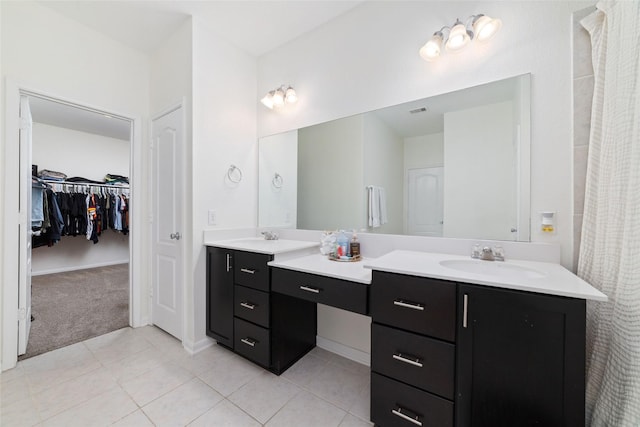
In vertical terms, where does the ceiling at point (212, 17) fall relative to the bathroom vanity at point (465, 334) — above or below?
above

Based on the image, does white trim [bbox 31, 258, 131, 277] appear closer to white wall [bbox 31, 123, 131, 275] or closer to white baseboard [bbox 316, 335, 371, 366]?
white wall [bbox 31, 123, 131, 275]

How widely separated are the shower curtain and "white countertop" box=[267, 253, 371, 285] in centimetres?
97

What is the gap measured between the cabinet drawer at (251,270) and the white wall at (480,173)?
48.1 inches

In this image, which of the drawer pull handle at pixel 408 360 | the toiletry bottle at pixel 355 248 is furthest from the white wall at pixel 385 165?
the drawer pull handle at pixel 408 360

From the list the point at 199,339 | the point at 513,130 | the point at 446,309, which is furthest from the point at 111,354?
the point at 513,130

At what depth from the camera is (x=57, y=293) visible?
3.22m

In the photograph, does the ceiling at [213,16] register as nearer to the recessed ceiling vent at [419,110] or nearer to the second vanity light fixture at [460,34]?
the second vanity light fixture at [460,34]

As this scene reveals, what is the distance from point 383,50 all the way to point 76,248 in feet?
19.8

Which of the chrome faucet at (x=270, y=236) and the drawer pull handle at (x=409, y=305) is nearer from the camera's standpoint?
the drawer pull handle at (x=409, y=305)

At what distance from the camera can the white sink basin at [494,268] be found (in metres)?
1.18

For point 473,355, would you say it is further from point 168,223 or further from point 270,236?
point 168,223

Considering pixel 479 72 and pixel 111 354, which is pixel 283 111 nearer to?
pixel 479 72

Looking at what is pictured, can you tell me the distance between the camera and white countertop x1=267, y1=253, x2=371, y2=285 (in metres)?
1.29

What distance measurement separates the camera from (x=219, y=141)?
2170 mm
